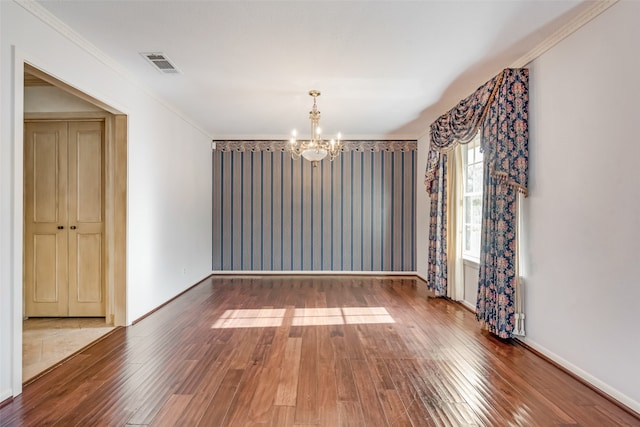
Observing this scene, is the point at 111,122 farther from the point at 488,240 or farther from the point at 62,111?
the point at 488,240

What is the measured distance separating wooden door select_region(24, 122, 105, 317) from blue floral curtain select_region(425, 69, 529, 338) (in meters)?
4.23

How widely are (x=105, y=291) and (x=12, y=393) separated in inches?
66.8

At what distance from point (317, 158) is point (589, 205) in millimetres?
2864

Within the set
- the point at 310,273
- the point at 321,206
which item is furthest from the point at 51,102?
the point at 310,273

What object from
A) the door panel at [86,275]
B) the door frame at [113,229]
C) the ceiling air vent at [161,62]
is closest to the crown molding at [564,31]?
the ceiling air vent at [161,62]

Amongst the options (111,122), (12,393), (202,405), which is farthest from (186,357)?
(111,122)

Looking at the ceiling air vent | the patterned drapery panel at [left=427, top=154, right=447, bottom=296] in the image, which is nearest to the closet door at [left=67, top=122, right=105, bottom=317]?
the ceiling air vent

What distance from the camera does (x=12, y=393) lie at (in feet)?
7.34

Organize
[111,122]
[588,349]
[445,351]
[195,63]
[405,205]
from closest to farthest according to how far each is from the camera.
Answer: [588,349] → [445,351] → [195,63] → [111,122] → [405,205]

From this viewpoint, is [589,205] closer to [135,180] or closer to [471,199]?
[471,199]

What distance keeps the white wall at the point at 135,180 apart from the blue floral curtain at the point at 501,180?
3.82 m

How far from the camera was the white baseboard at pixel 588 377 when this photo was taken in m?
2.15

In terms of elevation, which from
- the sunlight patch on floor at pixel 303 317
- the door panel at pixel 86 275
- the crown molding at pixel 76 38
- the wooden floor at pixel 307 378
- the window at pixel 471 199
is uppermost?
the crown molding at pixel 76 38

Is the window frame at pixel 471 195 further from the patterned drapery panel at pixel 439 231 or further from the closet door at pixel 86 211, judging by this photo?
the closet door at pixel 86 211
